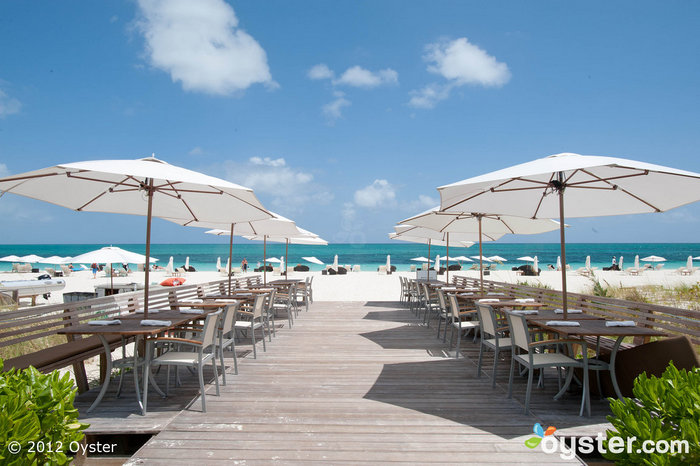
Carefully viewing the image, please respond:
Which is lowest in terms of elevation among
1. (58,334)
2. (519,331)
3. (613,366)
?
(613,366)

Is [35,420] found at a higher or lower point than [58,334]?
higher

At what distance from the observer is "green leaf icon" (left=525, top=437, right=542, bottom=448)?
306cm

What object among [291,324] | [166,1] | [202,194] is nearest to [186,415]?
[202,194]

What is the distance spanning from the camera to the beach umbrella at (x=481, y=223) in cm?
848

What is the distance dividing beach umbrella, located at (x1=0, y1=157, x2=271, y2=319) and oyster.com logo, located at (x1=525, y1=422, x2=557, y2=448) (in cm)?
366

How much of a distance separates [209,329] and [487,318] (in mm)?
3094

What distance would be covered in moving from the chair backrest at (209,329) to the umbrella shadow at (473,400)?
1688 millimetres

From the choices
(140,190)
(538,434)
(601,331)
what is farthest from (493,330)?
(140,190)

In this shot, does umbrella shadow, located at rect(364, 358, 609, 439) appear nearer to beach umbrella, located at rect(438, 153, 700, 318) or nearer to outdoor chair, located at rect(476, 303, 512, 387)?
outdoor chair, located at rect(476, 303, 512, 387)

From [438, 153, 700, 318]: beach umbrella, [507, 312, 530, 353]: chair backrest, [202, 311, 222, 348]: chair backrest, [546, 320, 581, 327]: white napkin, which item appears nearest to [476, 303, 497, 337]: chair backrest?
[507, 312, 530, 353]: chair backrest

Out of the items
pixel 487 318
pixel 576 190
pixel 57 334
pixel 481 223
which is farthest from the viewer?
pixel 481 223

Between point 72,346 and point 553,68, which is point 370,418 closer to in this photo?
point 72,346

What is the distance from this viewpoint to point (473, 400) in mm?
4043

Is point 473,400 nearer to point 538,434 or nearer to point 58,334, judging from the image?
point 538,434
